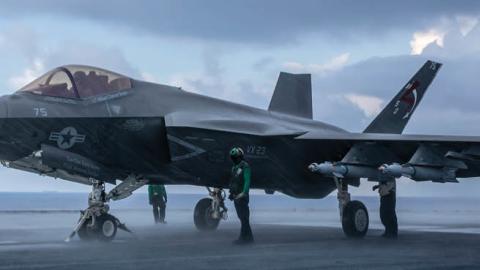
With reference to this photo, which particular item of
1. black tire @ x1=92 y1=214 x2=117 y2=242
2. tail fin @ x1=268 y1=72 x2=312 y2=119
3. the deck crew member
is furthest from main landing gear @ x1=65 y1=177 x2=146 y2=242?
tail fin @ x1=268 y1=72 x2=312 y2=119

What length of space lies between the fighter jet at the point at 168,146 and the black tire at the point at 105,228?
0.02m

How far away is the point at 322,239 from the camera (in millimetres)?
15156

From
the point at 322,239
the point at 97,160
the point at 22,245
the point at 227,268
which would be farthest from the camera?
the point at 322,239

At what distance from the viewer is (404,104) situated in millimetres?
20328

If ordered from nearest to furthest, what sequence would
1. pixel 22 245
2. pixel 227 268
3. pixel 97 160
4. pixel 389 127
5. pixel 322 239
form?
pixel 227 268 → pixel 22 245 → pixel 97 160 → pixel 322 239 → pixel 389 127

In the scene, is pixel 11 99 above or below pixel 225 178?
above

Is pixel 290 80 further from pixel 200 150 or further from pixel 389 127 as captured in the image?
pixel 200 150

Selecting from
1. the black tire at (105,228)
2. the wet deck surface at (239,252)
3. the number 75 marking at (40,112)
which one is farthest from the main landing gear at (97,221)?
the number 75 marking at (40,112)

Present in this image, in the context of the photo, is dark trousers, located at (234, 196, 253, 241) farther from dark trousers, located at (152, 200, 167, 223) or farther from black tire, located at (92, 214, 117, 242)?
dark trousers, located at (152, 200, 167, 223)

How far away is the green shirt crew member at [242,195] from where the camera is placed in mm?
13305

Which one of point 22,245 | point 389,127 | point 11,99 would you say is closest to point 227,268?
point 22,245

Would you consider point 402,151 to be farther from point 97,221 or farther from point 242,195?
point 97,221

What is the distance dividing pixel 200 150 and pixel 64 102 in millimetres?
2877

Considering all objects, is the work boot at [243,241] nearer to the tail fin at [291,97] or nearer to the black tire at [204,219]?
the black tire at [204,219]
